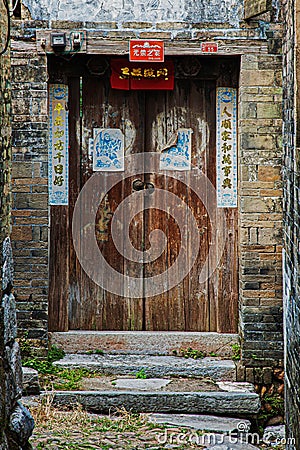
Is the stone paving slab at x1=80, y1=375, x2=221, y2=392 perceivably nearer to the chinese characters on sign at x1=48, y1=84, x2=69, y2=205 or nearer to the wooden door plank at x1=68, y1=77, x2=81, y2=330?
the wooden door plank at x1=68, y1=77, x2=81, y2=330

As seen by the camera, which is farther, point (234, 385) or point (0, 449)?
point (234, 385)

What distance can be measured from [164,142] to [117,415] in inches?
103

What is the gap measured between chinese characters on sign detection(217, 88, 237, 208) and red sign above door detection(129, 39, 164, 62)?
0.77 m

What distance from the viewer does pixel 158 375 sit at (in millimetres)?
7672

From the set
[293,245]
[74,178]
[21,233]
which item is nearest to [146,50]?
[74,178]

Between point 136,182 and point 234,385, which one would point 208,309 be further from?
point 136,182

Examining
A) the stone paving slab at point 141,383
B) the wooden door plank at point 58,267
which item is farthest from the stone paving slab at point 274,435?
the wooden door plank at point 58,267

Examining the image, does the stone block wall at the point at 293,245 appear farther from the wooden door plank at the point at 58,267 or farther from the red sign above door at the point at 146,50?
the wooden door plank at the point at 58,267

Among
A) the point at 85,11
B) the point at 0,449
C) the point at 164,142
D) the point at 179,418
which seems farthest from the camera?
the point at 164,142

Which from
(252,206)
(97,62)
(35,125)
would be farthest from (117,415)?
(97,62)

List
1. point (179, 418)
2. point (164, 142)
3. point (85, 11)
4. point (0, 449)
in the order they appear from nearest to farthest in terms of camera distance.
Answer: point (0, 449), point (179, 418), point (85, 11), point (164, 142)

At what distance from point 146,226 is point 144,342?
3.65 ft

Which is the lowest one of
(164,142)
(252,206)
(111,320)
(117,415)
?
(117,415)

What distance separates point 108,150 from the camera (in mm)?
8008
